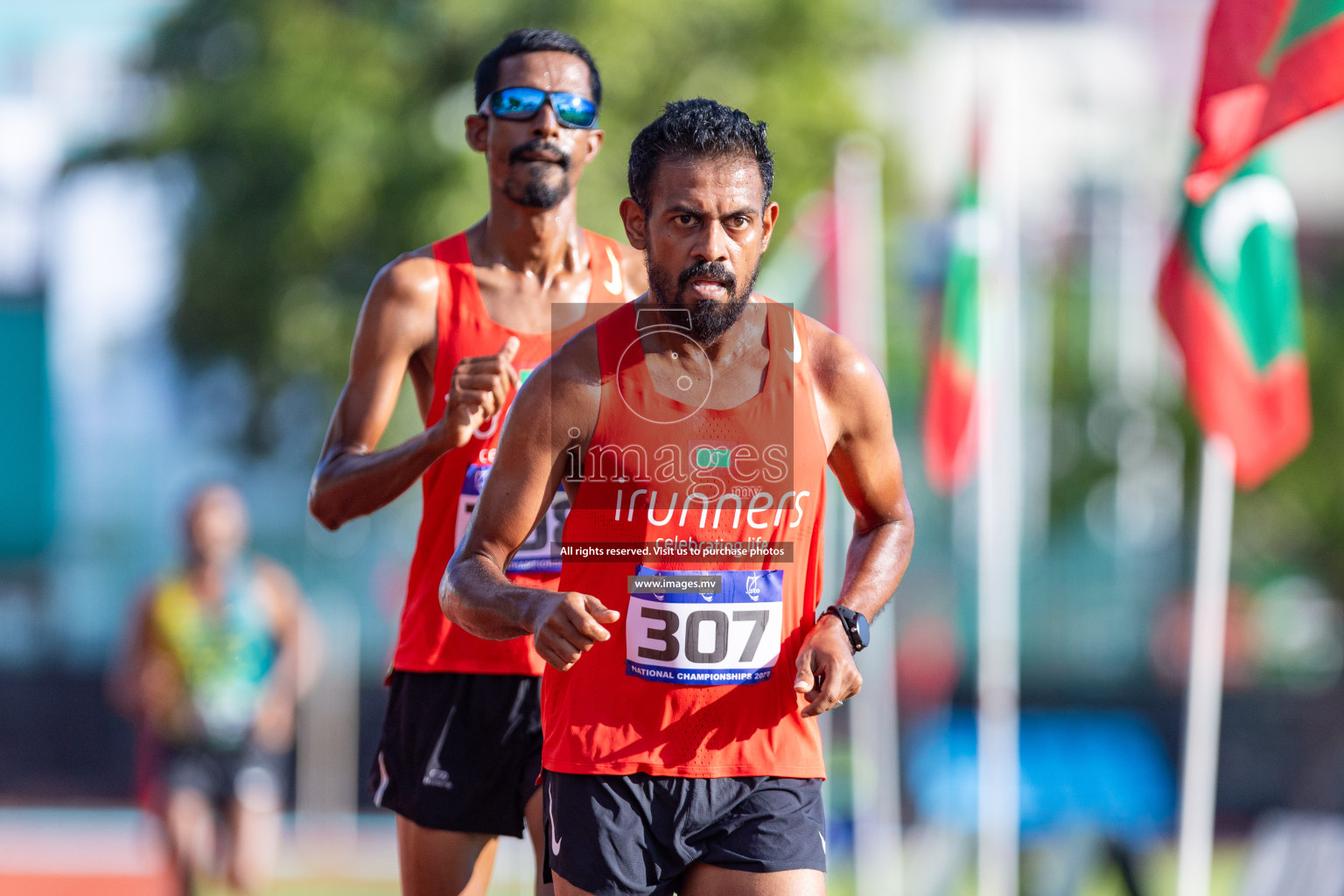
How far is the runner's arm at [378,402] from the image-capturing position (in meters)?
3.70

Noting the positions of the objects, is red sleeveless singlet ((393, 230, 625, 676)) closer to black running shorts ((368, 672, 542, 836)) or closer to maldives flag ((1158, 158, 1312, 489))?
black running shorts ((368, 672, 542, 836))

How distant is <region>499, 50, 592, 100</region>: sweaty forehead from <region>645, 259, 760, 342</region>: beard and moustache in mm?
1110

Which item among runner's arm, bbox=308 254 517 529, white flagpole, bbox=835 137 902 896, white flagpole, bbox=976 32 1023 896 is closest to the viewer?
runner's arm, bbox=308 254 517 529

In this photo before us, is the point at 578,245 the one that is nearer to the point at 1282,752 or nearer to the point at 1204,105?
the point at 1204,105

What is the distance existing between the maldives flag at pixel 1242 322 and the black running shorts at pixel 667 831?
149 inches

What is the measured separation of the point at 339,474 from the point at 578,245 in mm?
913

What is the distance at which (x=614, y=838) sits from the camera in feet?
10.2

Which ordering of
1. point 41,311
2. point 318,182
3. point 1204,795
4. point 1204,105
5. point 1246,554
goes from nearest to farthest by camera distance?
point 1204,105 → point 1204,795 → point 318,182 → point 41,311 → point 1246,554

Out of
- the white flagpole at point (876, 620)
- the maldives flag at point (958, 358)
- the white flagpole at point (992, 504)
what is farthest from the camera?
the white flagpole at point (876, 620)

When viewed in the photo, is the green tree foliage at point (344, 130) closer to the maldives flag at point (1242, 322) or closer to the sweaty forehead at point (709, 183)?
the maldives flag at point (1242, 322)

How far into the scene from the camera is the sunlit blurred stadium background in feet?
48.2

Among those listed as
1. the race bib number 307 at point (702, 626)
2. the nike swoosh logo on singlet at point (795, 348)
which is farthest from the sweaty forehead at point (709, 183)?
the race bib number 307 at point (702, 626)

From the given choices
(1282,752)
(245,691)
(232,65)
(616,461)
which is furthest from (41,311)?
(616,461)

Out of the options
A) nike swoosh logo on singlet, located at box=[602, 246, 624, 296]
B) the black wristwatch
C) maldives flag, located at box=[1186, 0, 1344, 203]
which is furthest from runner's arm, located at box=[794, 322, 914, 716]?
maldives flag, located at box=[1186, 0, 1344, 203]
